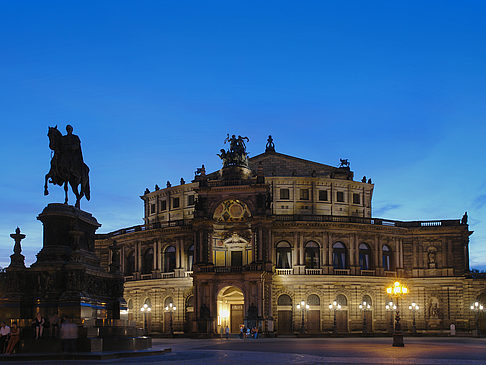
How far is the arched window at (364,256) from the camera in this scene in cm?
8294

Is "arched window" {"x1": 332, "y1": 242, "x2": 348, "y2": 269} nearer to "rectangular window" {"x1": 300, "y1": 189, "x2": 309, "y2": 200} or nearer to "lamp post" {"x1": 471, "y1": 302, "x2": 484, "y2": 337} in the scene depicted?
"rectangular window" {"x1": 300, "y1": 189, "x2": 309, "y2": 200}

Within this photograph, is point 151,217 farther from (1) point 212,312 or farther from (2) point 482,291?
(2) point 482,291

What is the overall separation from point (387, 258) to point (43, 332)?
62732 millimetres

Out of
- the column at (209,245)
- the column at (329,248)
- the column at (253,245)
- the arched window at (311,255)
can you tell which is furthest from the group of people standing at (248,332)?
the column at (329,248)

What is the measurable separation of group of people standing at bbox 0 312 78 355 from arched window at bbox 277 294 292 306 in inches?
2091

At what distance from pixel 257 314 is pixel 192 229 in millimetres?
13946

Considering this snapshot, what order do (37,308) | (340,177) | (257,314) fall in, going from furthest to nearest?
(340,177) < (257,314) < (37,308)

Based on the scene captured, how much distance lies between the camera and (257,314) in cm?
7331

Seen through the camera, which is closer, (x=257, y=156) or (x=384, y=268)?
(x=384, y=268)

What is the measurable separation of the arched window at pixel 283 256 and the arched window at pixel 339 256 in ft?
17.8

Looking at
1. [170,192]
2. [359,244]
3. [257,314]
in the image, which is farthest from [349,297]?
[170,192]

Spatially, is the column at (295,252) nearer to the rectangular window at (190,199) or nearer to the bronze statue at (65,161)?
the rectangular window at (190,199)

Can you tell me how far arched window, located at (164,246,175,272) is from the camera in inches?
3346

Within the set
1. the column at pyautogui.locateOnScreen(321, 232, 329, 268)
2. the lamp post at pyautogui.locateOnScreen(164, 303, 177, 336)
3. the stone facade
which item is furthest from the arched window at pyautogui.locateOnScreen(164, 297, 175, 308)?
the column at pyautogui.locateOnScreen(321, 232, 329, 268)
